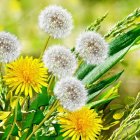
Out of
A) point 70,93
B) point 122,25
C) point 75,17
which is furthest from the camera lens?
point 75,17

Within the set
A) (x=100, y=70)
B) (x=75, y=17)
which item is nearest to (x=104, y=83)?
(x=100, y=70)

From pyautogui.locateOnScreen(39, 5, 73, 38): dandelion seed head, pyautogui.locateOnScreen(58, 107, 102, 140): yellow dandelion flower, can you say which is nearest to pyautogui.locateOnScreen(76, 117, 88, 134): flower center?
pyautogui.locateOnScreen(58, 107, 102, 140): yellow dandelion flower

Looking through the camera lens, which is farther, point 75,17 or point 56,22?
point 75,17

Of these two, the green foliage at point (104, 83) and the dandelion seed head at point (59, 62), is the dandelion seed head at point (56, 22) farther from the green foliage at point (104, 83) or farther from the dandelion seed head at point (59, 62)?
the green foliage at point (104, 83)

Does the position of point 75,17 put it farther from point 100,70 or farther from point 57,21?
point 57,21

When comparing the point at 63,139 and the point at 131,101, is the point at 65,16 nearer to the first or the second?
the point at 63,139

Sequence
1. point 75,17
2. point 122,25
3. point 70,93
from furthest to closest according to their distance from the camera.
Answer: point 75,17 < point 122,25 < point 70,93

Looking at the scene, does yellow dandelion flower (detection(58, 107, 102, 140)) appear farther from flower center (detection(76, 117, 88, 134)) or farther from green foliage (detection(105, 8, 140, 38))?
green foliage (detection(105, 8, 140, 38))
